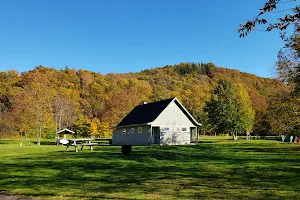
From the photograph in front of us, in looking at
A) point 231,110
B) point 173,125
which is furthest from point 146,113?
point 231,110

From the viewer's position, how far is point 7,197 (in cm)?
862

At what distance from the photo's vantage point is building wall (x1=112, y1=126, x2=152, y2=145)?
3578cm

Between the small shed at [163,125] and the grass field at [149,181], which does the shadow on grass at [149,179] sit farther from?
the small shed at [163,125]

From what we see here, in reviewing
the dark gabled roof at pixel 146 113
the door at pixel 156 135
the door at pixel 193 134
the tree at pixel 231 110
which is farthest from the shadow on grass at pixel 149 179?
the tree at pixel 231 110

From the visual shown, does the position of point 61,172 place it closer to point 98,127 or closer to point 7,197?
point 7,197

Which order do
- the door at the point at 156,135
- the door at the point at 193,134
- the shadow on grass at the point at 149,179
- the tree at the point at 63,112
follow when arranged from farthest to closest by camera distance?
the tree at the point at 63,112
the door at the point at 193,134
the door at the point at 156,135
the shadow on grass at the point at 149,179

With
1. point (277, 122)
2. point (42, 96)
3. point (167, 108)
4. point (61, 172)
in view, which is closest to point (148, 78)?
point (42, 96)

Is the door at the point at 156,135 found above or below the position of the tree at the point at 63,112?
below

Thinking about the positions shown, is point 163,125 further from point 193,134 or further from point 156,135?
point 193,134

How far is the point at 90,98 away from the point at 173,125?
5201 centimetres

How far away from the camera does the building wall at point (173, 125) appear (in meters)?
35.9

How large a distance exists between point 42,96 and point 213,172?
127 ft

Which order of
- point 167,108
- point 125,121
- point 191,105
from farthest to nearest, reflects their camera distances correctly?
point 191,105
point 125,121
point 167,108

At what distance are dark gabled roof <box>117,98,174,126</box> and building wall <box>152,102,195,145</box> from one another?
703mm
